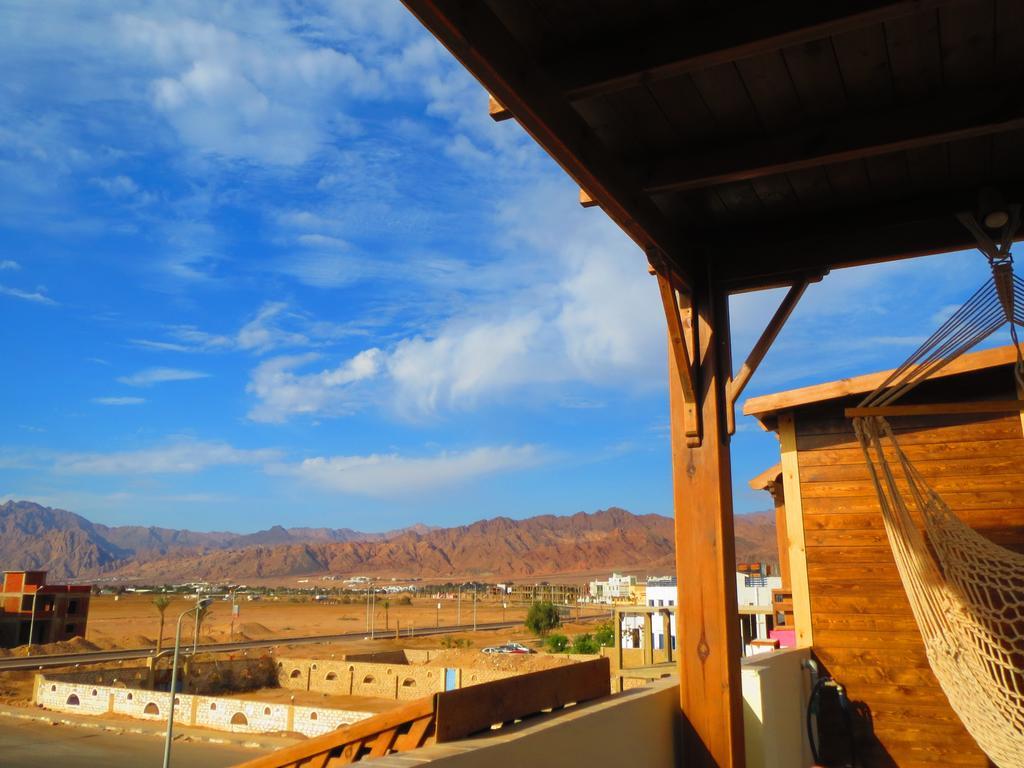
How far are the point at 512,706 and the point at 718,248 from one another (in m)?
1.72

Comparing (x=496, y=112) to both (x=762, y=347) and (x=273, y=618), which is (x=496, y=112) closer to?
(x=762, y=347)

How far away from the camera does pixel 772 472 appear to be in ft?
21.7

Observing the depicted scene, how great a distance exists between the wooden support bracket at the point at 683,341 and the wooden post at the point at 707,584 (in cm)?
2

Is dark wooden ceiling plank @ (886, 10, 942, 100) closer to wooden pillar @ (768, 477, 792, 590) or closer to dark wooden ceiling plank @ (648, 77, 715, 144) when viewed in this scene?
dark wooden ceiling plank @ (648, 77, 715, 144)

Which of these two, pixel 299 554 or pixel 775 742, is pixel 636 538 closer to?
pixel 299 554

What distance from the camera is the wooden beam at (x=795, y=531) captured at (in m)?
3.91

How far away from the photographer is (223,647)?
105 ft

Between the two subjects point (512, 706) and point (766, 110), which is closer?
point (512, 706)

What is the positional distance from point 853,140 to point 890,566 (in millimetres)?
2575

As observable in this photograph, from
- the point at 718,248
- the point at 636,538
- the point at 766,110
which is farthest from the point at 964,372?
the point at 636,538

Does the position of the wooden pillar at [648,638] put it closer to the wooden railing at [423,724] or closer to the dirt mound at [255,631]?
the wooden railing at [423,724]

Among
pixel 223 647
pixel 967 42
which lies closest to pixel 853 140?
pixel 967 42

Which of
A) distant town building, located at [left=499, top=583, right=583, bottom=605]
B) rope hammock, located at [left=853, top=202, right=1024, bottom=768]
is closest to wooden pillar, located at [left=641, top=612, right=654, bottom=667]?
rope hammock, located at [left=853, top=202, right=1024, bottom=768]

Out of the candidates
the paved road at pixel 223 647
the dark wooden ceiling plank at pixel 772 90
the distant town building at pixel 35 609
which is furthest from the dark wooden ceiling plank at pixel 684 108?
the distant town building at pixel 35 609
